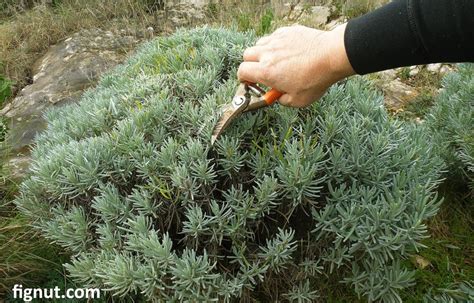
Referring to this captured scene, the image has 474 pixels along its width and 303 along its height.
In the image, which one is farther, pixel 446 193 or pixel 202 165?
pixel 446 193

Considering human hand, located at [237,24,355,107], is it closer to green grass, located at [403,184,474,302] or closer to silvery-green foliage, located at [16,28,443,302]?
silvery-green foliage, located at [16,28,443,302]

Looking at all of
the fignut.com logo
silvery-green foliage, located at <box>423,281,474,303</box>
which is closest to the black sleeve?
silvery-green foliage, located at <box>423,281,474,303</box>

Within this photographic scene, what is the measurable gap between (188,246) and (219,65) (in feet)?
3.29

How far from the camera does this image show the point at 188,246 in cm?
181

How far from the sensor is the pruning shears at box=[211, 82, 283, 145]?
1.73 metres

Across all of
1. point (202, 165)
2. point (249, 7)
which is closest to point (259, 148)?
point (202, 165)

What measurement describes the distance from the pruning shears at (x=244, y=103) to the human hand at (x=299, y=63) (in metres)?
0.06

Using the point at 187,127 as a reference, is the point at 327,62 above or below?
above

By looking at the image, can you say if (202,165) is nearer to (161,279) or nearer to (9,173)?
(161,279)

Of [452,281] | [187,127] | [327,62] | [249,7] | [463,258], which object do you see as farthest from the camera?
[249,7]

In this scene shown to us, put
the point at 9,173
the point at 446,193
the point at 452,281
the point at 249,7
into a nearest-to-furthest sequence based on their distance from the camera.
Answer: the point at 452,281 < the point at 446,193 < the point at 9,173 < the point at 249,7

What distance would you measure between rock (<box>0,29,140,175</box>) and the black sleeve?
3.04 m

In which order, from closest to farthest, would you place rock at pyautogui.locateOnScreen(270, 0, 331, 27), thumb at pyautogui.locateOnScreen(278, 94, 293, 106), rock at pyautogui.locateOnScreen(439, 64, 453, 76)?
thumb at pyautogui.locateOnScreen(278, 94, 293, 106)
rock at pyautogui.locateOnScreen(439, 64, 453, 76)
rock at pyautogui.locateOnScreen(270, 0, 331, 27)

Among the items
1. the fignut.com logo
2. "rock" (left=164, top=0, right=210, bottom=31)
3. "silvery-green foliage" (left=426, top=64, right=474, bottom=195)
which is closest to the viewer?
the fignut.com logo
